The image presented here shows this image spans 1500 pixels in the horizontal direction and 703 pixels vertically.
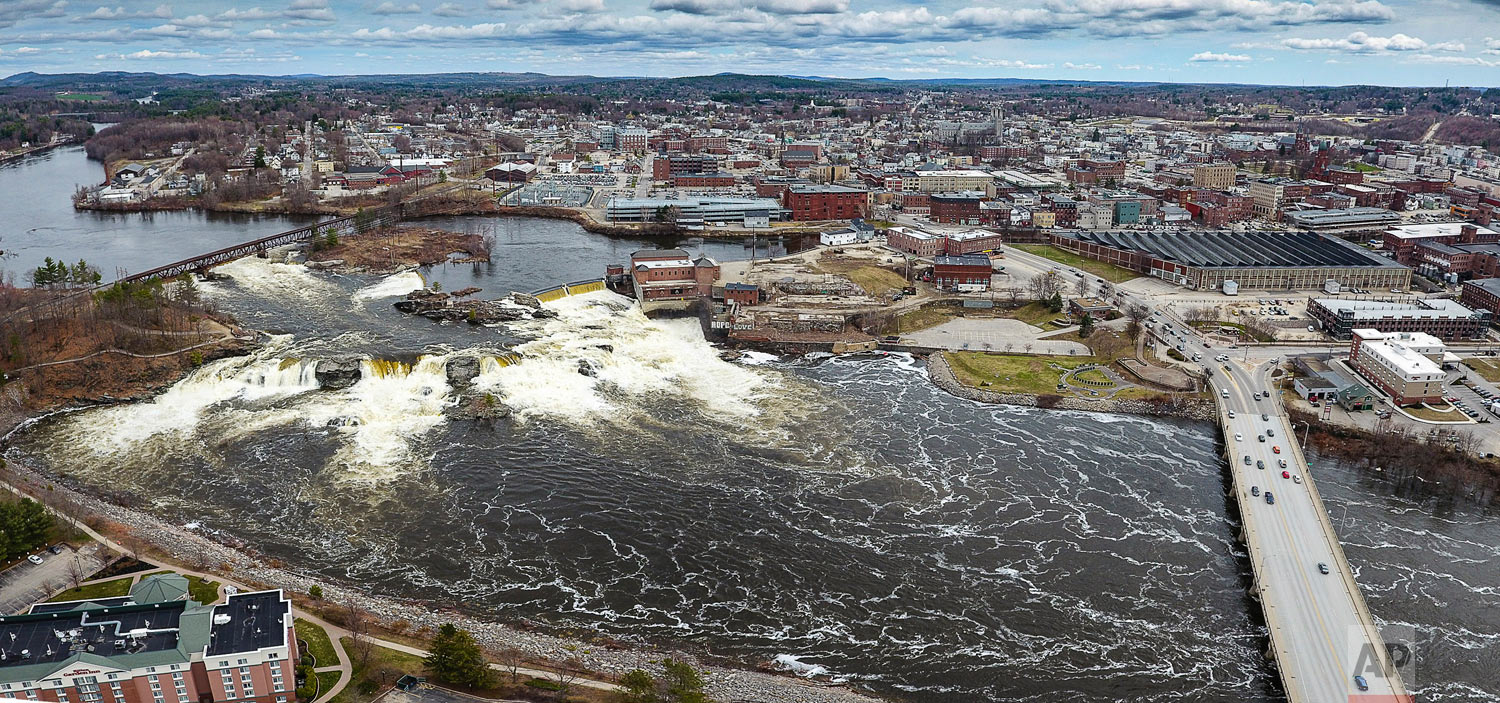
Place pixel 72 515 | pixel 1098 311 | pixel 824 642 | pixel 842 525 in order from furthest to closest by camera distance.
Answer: pixel 1098 311
pixel 842 525
pixel 72 515
pixel 824 642

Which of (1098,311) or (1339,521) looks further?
(1098,311)

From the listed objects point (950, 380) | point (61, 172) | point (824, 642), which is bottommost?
point (824, 642)

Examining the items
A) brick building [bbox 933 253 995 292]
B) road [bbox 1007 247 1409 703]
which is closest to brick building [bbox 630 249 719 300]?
brick building [bbox 933 253 995 292]

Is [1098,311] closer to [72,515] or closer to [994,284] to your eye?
[994,284]

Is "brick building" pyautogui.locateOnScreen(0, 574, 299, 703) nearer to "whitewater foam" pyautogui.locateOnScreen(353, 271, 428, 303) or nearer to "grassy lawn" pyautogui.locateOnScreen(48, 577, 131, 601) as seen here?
"grassy lawn" pyautogui.locateOnScreen(48, 577, 131, 601)

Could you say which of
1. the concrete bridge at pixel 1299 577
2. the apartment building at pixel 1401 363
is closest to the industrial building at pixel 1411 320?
the apartment building at pixel 1401 363

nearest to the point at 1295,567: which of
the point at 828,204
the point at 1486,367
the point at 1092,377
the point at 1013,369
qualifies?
the point at 1092,377

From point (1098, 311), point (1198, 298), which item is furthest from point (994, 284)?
point (1198, 298)
